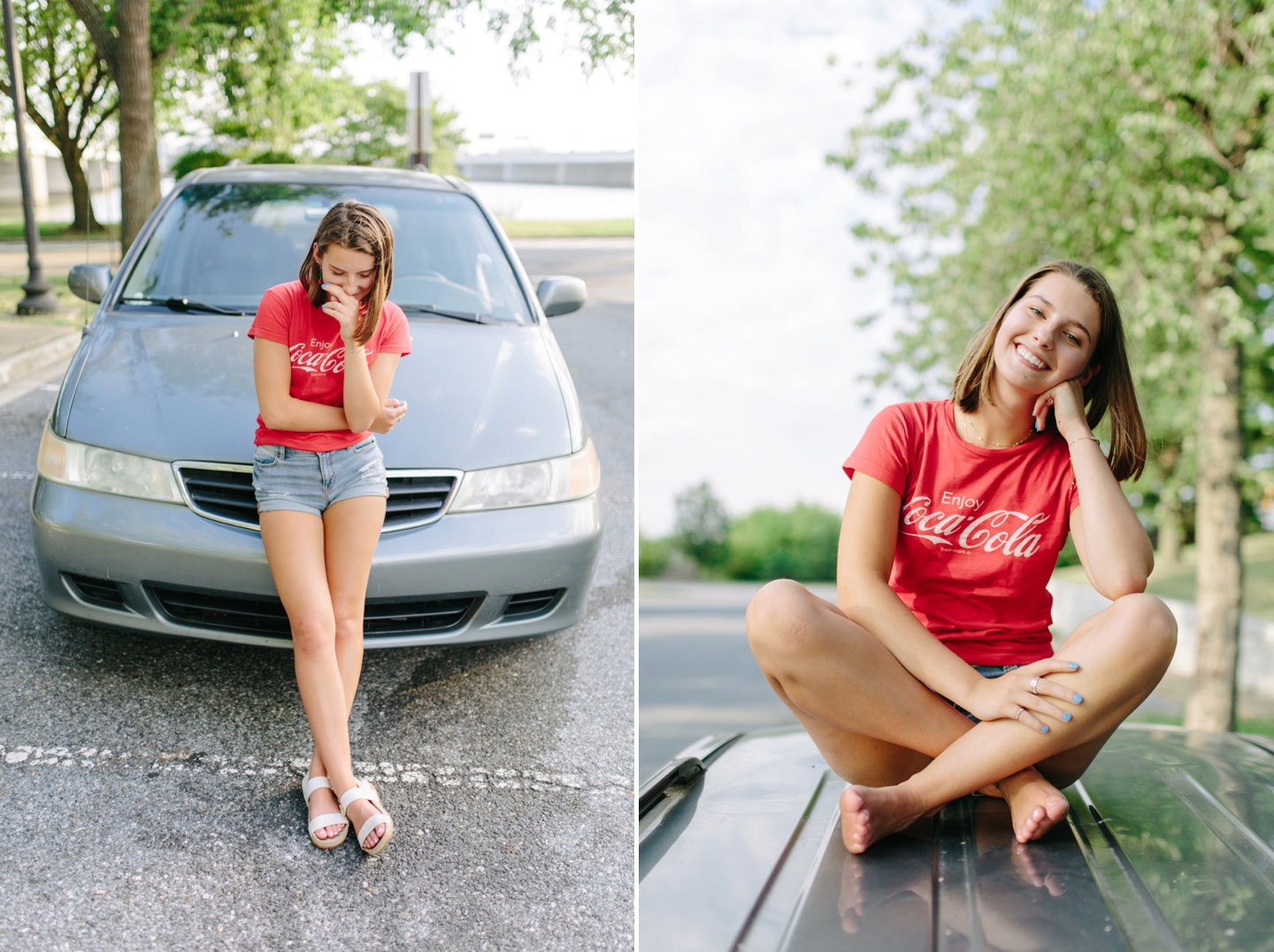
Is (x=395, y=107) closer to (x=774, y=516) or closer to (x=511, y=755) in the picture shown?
(x=774, y=516)

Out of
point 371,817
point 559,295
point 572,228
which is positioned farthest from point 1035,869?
point 572,228

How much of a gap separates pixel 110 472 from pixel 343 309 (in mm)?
1006

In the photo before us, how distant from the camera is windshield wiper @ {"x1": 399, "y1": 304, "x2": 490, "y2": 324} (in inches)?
154

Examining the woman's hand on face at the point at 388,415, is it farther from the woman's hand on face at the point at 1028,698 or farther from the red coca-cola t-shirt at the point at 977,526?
the woman's hand on face at the point at 1028,698

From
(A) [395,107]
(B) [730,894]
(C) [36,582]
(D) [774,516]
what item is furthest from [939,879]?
(A) [395,107]

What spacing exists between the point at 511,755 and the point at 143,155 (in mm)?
9040

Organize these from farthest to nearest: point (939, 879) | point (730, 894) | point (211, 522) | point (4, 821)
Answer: point (211, 522), point (4, 821), point (939, 879), point (730, 894)

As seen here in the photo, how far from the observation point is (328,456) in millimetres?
2736

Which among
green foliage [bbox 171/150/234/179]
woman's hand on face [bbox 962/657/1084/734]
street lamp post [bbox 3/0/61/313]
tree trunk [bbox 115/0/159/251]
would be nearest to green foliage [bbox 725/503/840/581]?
green foliage [bbox 171/150/234/179]

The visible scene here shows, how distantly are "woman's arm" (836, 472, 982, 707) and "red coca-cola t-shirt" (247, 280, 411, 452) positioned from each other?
1.37 meters

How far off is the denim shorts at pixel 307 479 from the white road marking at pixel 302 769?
0.76m

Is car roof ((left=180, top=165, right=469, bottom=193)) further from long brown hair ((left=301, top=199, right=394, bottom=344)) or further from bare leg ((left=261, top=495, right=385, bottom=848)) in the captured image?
bare leg ((left=261, top=495, right=385, bottom=848))

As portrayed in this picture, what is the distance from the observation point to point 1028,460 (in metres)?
2.37

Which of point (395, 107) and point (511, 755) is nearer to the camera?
point (511, 755)
